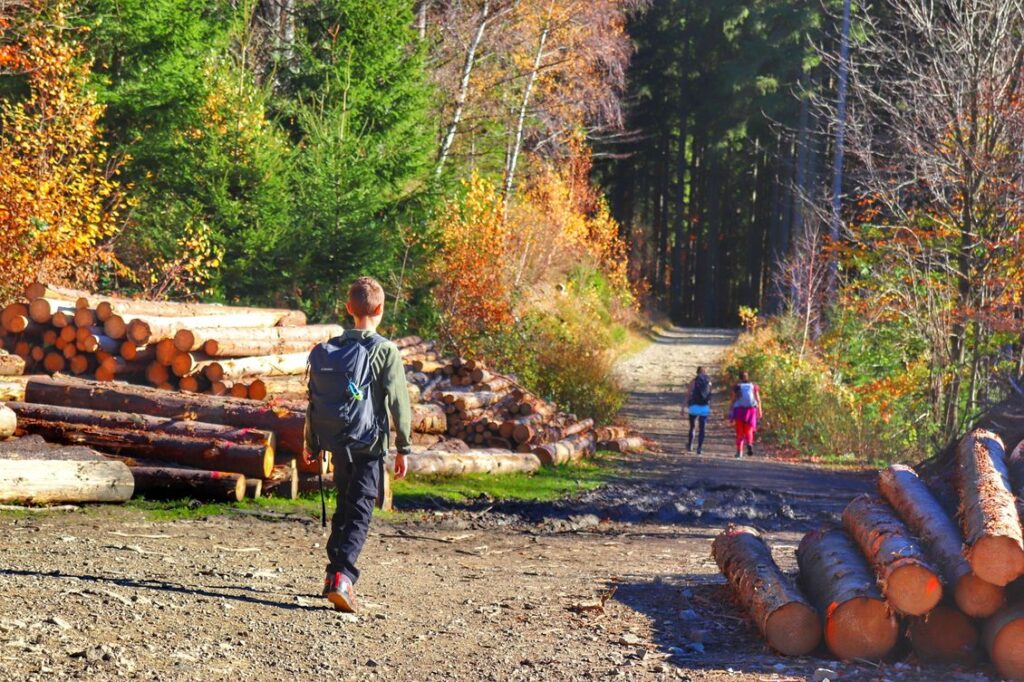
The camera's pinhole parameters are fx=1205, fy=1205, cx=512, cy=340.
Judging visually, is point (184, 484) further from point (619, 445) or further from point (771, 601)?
point (619, 445)

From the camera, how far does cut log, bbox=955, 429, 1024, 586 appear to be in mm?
6449

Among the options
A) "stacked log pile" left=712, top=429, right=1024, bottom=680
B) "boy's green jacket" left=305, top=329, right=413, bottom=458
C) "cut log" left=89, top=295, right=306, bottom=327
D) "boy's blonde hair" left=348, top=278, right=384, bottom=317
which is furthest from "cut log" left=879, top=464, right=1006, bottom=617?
"cut log" left=89, top=295, right=306, bottom=327

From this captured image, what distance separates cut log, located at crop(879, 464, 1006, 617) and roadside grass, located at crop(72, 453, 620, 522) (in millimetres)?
4828

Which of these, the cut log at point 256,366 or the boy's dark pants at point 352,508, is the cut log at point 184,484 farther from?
the boy's dark pants at point 352,508

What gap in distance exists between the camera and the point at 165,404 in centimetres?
1185

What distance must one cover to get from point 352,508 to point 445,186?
16566 mm

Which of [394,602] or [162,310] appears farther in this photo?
[162,310]

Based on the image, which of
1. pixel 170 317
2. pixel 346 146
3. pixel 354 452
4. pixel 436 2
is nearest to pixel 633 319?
pixel 436 2

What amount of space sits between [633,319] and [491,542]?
37.8m

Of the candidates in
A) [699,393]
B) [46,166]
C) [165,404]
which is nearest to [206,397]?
[165,404]

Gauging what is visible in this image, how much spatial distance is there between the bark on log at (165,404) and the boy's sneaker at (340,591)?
444 centimetres

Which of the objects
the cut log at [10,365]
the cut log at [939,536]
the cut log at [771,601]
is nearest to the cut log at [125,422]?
the cut log at [10,365]

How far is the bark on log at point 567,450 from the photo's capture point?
16484mm

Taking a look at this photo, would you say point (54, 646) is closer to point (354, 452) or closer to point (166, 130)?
point (354, 452)
